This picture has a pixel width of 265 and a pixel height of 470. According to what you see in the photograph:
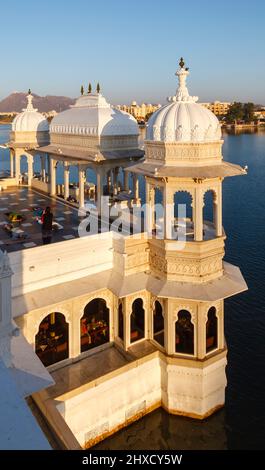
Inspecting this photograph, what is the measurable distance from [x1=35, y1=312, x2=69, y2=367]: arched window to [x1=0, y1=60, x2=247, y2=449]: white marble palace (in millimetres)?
30

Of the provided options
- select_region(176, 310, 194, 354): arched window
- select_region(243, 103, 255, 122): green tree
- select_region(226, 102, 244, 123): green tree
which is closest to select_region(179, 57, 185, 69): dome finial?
select_region(176, 310, 194, 354): arched window

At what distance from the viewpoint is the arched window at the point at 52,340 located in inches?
511

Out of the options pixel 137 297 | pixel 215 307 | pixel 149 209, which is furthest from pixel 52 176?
pixel 215 307

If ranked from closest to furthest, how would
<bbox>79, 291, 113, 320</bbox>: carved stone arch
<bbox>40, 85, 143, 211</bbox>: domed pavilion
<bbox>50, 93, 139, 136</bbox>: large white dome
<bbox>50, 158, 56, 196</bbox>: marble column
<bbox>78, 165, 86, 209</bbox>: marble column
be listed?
<bbox>79, 291, 113, 320</bbox>: carved stone arch
<bbox>40, 85, 143, 211</bbox>: domed pavilion
<bbox>50, 93, 139, 136</bbox>: large white dome
<bbox>78, 165, 86, 209</bbox>: marble column
<bbox>50, 158, 56, 196</bbox>: marble column

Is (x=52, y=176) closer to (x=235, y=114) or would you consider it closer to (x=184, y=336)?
(x=184, y=336)

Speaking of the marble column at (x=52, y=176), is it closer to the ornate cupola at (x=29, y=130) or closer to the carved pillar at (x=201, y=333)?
the ornate cupola at (x=29, y=130)

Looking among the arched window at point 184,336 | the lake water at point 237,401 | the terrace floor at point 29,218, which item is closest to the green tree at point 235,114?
the lake water at point 237,401

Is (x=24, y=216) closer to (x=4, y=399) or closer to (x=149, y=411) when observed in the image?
(x=149, y=411)

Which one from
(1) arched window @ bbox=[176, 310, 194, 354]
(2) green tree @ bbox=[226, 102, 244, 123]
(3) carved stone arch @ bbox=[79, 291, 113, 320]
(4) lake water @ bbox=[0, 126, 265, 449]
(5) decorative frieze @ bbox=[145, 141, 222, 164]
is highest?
(2) green tree @ bbox=[226, 102, 244, 123]

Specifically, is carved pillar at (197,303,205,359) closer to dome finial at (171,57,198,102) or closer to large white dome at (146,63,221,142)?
large white dome at (146,63,221,142)

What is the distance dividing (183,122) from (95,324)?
678cm

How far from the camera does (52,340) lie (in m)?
13.1

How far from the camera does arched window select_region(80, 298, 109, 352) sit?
13.7 meters
